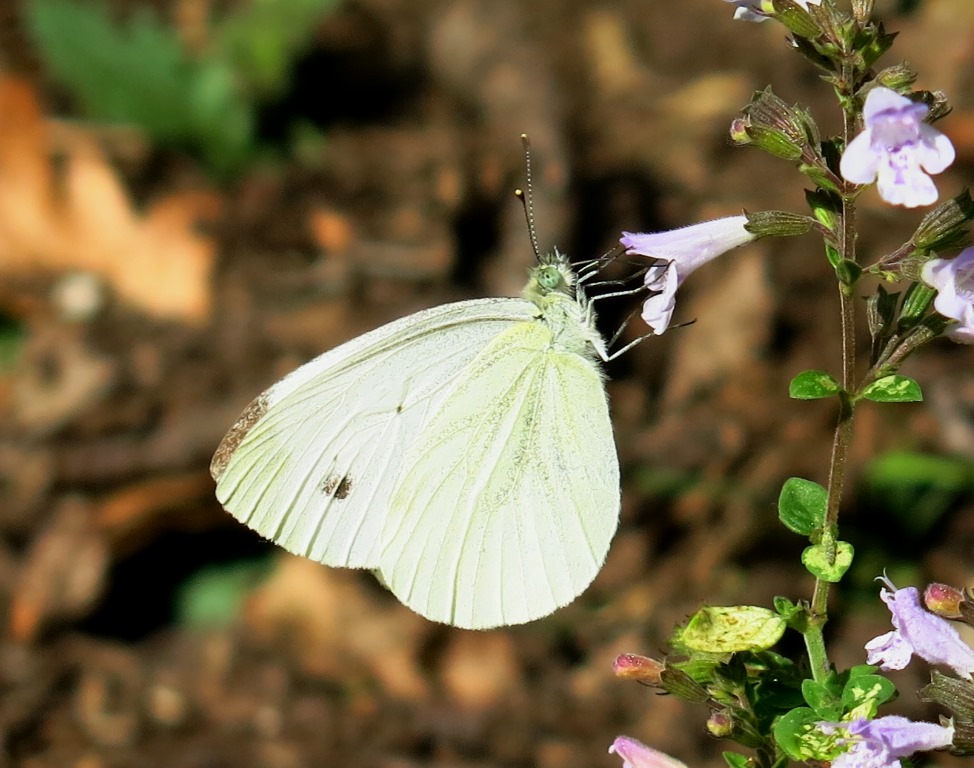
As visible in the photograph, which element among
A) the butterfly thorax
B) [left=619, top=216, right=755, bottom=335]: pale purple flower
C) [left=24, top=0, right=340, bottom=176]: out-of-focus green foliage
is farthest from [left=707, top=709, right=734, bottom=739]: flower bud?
[left=24, top=0, right=340, bottom=176]: out-of-focus green foliage

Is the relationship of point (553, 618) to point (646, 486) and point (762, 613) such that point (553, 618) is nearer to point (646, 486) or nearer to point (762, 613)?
point (646, 486)

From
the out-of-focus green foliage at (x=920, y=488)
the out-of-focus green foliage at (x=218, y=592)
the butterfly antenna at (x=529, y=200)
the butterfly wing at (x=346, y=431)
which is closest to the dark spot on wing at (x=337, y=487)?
the butterfly wing at (x=346, y=431)

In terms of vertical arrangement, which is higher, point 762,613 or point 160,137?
point 160,137

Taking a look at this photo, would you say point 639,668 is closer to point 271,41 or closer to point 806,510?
point 806,510

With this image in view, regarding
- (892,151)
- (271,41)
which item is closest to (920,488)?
(892,151)

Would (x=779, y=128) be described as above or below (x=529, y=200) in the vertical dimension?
above

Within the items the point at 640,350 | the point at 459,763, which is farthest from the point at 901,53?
the point at 459,763
